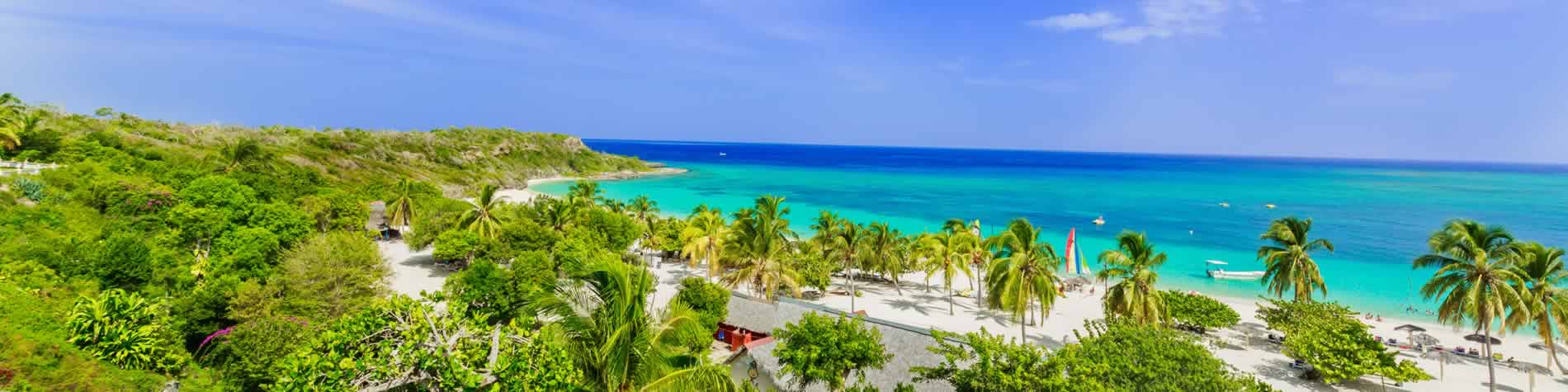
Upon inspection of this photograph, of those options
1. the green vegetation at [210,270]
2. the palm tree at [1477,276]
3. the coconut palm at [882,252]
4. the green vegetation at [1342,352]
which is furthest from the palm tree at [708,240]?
the palm tree at [1477,276]

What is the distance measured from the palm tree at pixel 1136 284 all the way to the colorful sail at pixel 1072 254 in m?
14.7

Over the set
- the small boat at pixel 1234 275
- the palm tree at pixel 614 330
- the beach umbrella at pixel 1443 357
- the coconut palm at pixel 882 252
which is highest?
the palm tree at pixel 614 330

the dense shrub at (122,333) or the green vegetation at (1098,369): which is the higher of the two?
the dense shrub at (122,333)

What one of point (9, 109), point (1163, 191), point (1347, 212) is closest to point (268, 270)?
point (9, 109)

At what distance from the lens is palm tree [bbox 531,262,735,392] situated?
848 centimetres

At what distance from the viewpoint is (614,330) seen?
855 cm

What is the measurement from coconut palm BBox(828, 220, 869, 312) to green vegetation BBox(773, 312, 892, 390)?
16.9m

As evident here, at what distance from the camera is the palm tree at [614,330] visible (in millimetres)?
8484

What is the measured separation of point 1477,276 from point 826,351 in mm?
21662

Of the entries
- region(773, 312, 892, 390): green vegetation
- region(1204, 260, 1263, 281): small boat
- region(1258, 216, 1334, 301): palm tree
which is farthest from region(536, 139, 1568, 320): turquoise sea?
region(773, 312, 892, 390): green vegetation

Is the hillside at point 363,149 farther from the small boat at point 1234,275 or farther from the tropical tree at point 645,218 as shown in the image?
the small boat at point 1234,275

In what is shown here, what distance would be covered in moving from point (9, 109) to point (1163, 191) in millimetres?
144355

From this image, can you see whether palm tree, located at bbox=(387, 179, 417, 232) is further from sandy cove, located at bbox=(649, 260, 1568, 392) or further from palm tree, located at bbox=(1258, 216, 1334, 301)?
palm tree, located at bbox=(1258, 216, 1334, 301)

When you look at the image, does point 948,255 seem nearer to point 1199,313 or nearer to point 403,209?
point 1199,313
